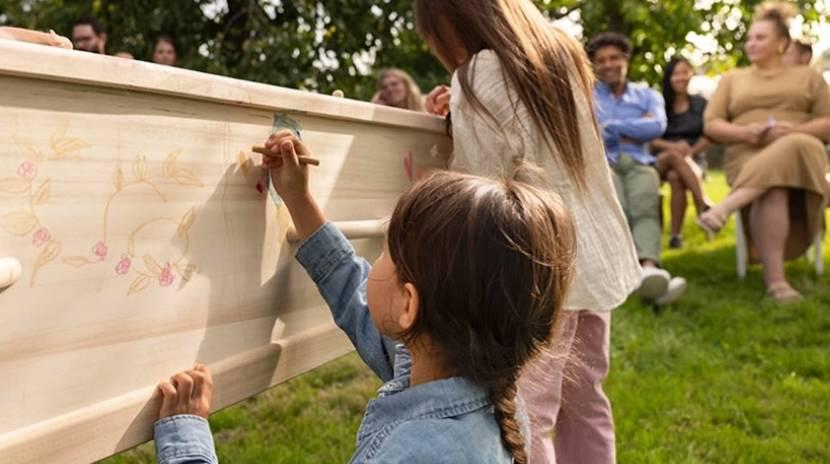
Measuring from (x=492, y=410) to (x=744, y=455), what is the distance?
1.85 metres

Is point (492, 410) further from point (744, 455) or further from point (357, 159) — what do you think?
point (744, 455)

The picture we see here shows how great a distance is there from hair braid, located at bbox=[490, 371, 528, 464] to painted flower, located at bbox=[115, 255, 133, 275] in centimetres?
52

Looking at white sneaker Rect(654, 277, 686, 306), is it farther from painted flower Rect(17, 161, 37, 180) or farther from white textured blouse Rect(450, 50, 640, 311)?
painted flower Rect(17, 161, 37, 180)

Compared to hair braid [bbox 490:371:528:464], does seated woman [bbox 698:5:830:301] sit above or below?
below

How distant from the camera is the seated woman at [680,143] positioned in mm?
6355

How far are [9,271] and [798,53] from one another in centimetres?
589

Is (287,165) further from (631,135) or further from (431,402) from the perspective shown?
(631,135)

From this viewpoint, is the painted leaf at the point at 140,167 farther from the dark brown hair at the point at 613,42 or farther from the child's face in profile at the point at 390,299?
the dark brown hair at the point at 613,42

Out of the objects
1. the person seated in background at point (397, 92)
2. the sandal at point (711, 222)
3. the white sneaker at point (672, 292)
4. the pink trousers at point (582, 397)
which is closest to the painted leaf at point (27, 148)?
the pink trousers at point (582, 397)

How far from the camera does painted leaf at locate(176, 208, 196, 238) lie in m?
1.45

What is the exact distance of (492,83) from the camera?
1892 millimetres

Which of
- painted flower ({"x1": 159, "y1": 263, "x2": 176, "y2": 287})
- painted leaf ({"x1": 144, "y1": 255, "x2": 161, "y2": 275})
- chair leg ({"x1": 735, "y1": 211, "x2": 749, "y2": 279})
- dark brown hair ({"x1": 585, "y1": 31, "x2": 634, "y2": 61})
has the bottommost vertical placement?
chair leg ({"x1": 735, "y1": 211, "x2": 749, "y2": 279})

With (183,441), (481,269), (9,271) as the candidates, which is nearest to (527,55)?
(481,269)

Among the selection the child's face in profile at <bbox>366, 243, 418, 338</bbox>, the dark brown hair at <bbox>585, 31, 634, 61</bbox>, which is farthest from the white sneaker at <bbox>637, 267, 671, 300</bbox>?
the child's face in profile at <bbox>366, 243, 418, 338</bbox>
